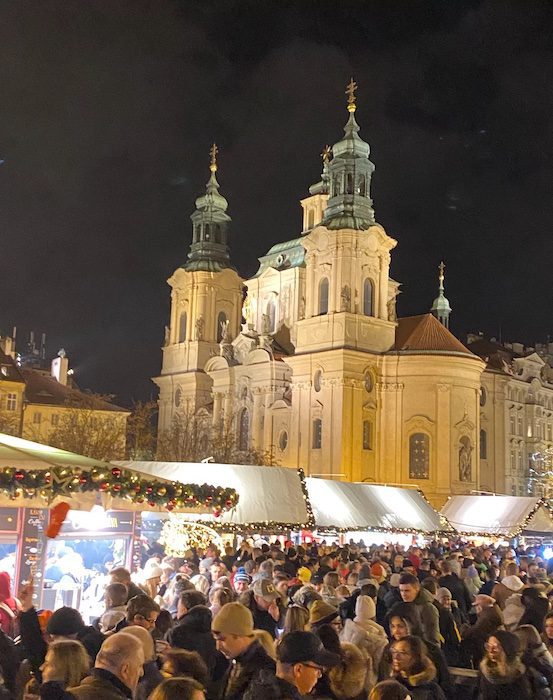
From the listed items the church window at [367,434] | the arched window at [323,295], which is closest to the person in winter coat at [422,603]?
the church window at [367,434]

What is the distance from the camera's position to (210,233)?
71.2m

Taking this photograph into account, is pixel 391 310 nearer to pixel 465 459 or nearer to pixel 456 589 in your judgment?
pixel 465 459

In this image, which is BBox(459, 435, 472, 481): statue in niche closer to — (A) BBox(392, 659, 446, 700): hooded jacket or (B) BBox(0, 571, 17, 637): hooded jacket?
(B) BBox(0, 571, 17, 637): hooded jacket

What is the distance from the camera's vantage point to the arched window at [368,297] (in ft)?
188

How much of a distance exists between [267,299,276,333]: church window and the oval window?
9194mm

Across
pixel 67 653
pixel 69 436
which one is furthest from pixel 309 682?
pixel 69 436

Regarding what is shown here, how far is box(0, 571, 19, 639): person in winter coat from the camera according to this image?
8.27 m

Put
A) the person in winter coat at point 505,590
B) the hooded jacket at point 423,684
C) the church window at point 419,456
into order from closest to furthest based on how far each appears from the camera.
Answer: the hooded jacket at point 423,684 < the person in winter coat at point 505,590 < the church window at point 419,456

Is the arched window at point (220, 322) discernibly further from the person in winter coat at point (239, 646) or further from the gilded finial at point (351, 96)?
the person in winter coat at point (239, 646)

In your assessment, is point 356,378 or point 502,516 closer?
point 502,516

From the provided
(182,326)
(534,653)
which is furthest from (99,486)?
(182,326)

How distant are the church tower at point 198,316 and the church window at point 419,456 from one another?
16.2 metres

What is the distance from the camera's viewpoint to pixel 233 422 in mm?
62219

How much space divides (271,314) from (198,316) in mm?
5420
